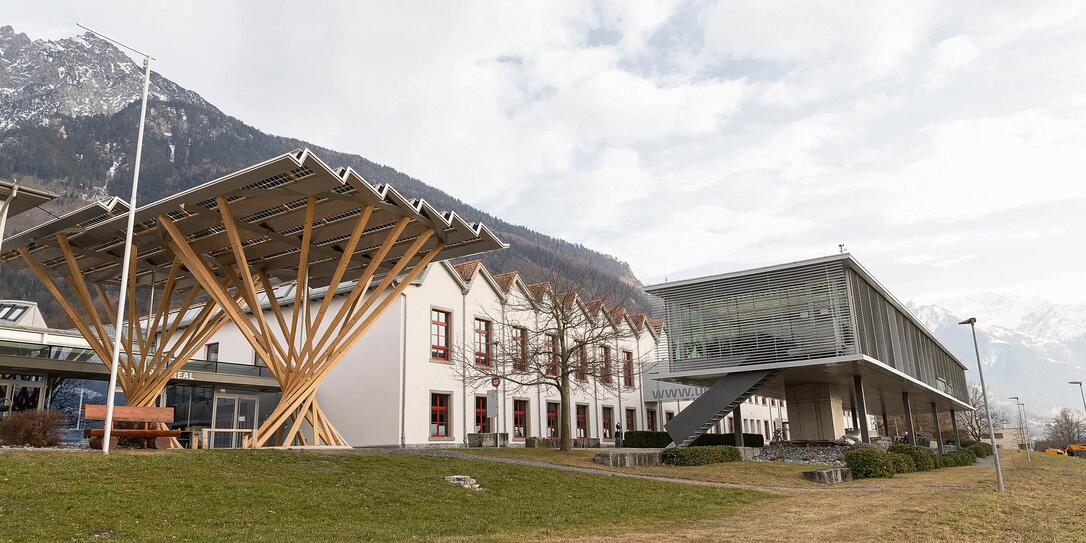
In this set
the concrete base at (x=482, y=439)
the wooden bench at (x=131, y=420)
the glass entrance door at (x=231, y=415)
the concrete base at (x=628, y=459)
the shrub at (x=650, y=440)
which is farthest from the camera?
the shrub at (x=650, y=440)

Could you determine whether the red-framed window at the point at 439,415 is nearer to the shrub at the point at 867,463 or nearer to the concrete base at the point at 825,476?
the concrete base at the point at 825,476

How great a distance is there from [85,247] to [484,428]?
18573 millimetres

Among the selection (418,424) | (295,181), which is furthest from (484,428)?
(295,181)

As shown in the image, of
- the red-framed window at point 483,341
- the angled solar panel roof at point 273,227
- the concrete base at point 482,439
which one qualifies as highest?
the angled solar panel roof at point 273,227

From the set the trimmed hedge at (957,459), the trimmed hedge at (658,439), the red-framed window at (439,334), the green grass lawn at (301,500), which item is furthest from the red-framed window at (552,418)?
the green grass lawn at (301,500)

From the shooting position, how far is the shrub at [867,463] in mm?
25188

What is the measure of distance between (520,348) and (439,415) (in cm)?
654

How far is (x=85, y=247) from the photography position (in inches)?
977

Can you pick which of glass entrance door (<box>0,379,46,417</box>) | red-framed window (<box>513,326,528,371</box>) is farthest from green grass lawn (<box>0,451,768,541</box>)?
glass entrance door (<box>0,379,46,417</box>)

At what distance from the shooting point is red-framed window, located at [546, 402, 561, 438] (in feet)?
133

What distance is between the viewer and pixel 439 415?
110ft

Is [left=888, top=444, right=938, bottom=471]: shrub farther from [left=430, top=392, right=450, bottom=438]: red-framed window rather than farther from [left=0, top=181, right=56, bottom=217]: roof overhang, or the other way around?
[left=0, top=181, right=56, bottom=217]: roof overhang

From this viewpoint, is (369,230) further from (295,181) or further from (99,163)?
(99,163)

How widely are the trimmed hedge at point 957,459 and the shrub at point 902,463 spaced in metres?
6.15
